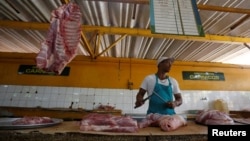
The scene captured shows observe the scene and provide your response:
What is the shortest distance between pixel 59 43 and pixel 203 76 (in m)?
5.78

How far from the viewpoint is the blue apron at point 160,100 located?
2.97m

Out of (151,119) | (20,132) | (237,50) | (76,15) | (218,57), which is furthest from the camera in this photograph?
(218,57)

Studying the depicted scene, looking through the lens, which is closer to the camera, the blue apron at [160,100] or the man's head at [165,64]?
the blue apron at [160,100]

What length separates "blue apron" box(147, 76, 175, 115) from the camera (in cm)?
297

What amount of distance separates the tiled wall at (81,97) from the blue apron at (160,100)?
2906 mm

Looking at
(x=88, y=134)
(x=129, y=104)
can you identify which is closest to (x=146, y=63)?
(x=129, y=104)

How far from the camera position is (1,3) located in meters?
4.29

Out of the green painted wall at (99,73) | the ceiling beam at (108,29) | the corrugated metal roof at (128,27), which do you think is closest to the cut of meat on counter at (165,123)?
the corrugated metal roof at (128,27)

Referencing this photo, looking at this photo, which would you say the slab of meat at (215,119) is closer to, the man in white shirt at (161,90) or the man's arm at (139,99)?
the man in white shirt at (161,90)

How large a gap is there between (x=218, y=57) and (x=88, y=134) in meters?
7.38

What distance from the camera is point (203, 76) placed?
21.1 feet

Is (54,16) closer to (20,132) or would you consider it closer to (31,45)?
(20,132)

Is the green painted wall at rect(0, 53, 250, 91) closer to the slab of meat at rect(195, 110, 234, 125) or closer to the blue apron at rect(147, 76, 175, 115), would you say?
the blue apron at rect(147, 76, 175, 115)

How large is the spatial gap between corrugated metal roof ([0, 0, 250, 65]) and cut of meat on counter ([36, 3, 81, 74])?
3.97ft
